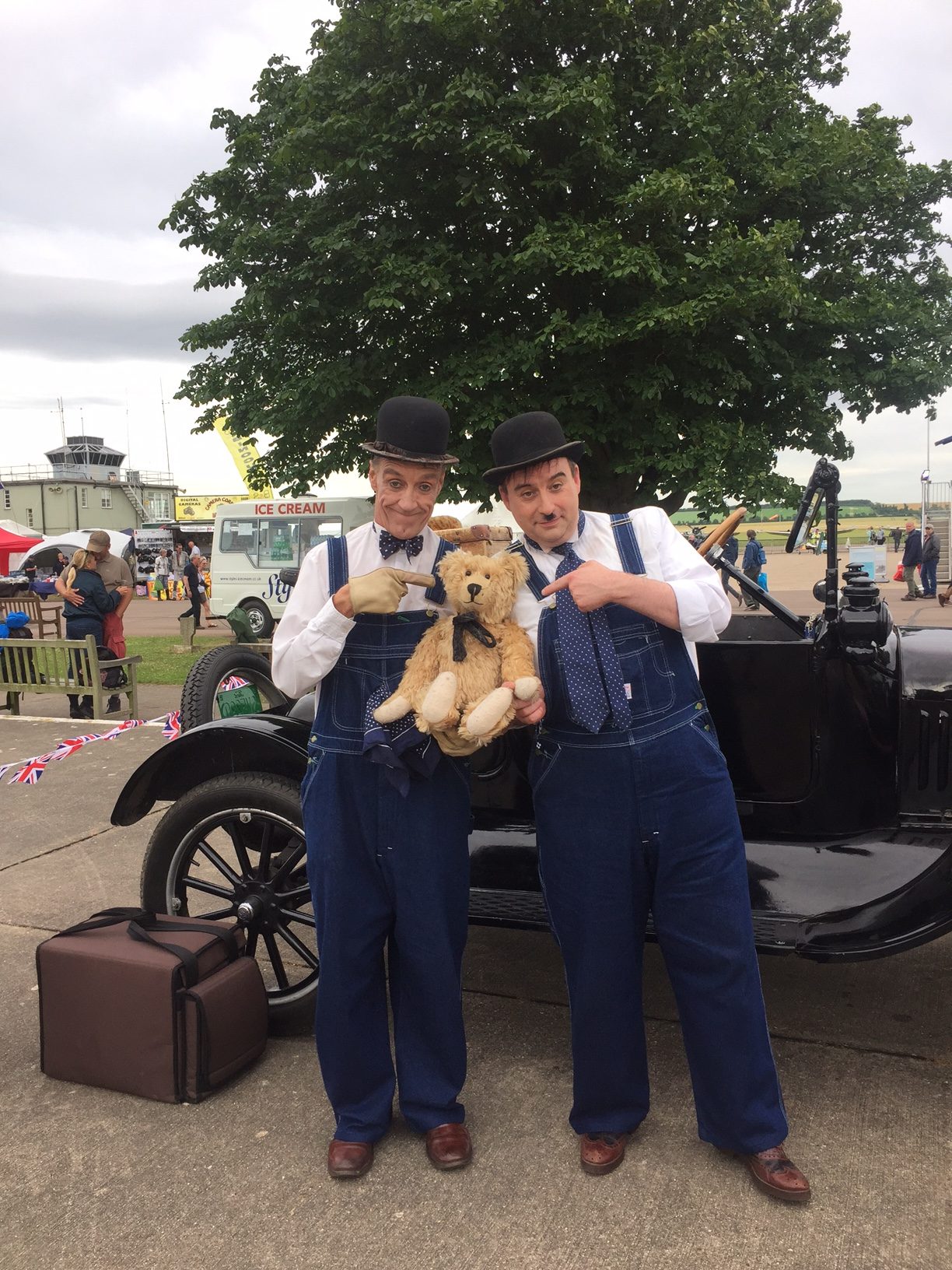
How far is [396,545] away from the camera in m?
2.36

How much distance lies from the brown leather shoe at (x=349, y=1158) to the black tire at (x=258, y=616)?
15544 millimetres

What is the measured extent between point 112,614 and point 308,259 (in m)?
5.03

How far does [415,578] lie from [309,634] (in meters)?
0.27

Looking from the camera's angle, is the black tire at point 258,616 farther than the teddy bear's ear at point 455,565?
Yes

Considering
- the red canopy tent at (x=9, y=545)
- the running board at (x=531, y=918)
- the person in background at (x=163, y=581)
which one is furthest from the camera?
the person in background at (x=163, y=581)

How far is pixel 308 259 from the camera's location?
1146 cm

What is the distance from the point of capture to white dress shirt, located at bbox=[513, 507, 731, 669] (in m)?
2.14

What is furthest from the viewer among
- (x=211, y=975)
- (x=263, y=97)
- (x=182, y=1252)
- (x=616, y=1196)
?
(x=263, y=97)

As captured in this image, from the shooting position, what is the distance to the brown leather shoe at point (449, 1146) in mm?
2316

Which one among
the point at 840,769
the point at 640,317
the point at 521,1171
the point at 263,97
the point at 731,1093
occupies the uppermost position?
the point at 263,97

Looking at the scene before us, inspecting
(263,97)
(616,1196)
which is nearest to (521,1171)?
(616,1196)

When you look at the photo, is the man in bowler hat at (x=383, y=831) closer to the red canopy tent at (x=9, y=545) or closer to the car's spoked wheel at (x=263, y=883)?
the car's spoked wheel at (x=263, y=883)

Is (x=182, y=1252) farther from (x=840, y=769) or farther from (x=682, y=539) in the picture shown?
(x=840, y=769)

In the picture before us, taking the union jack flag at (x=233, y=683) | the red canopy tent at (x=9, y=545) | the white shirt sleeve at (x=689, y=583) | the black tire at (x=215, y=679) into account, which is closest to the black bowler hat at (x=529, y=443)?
the white shirt sleeve at (x=689, y=583)
